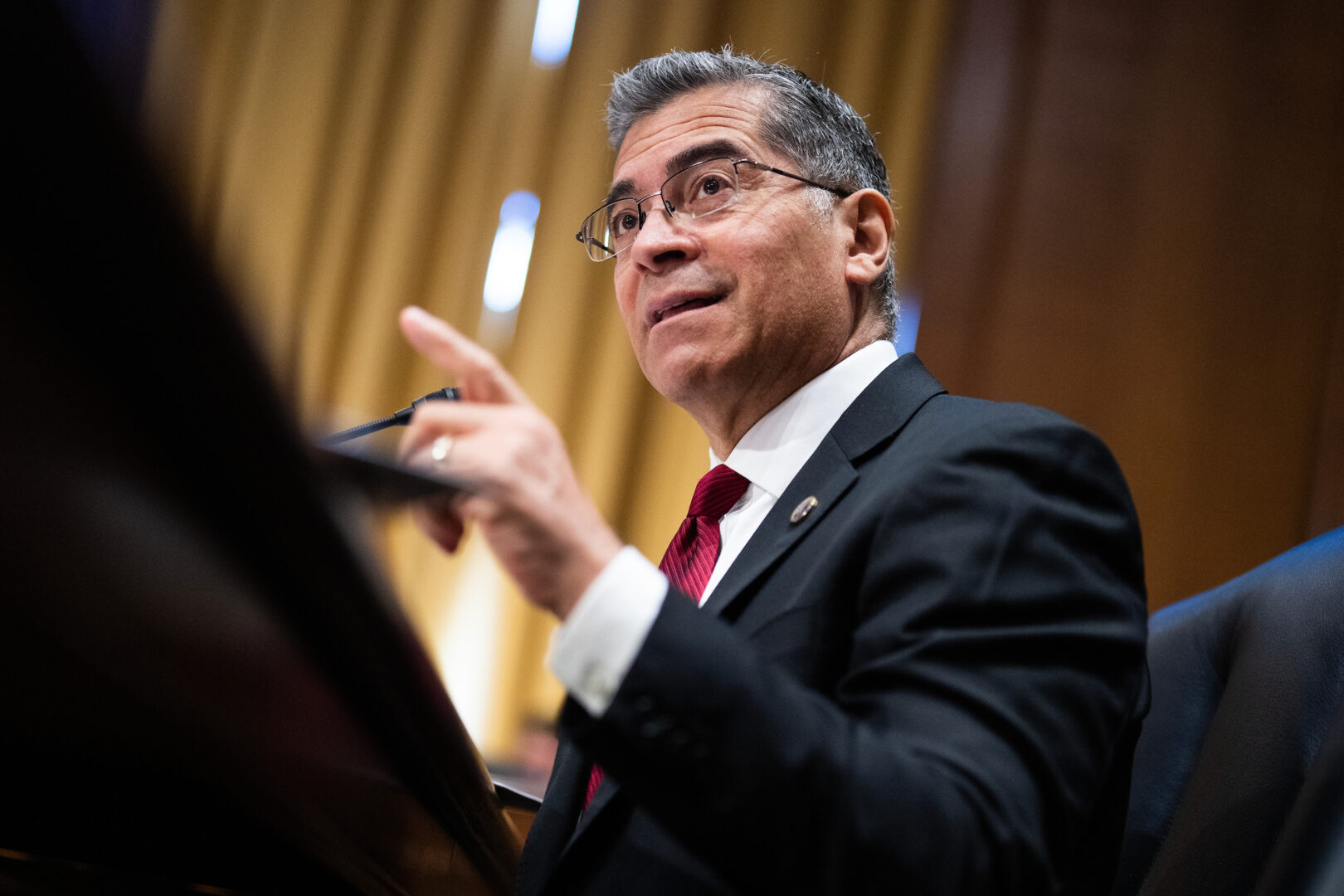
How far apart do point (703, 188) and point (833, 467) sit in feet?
1.70

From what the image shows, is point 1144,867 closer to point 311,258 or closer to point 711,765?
point 711,765

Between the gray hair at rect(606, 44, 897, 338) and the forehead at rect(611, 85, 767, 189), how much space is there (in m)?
0.01

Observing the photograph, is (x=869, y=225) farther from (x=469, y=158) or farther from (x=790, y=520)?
(x=469, y=158)

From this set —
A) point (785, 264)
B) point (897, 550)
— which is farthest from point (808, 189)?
point (897, 550)

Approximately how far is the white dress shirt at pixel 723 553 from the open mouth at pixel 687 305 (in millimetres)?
147

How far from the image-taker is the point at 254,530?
354 millimetres

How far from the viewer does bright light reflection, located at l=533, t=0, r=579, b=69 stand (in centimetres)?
236

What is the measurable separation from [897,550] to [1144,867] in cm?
44

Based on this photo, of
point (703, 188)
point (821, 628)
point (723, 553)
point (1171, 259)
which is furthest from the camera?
point (1171, 259)

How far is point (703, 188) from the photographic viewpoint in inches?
49.7

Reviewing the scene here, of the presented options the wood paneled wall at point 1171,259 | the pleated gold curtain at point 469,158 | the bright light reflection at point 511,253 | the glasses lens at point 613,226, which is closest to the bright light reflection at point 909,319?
the wood paneled wall at point 1171,259

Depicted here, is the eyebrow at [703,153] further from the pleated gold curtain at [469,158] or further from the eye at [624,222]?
the pleated gold curtain at [469,158]

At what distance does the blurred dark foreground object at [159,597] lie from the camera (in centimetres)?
27

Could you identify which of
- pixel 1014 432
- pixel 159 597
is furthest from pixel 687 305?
pixel 159 597
